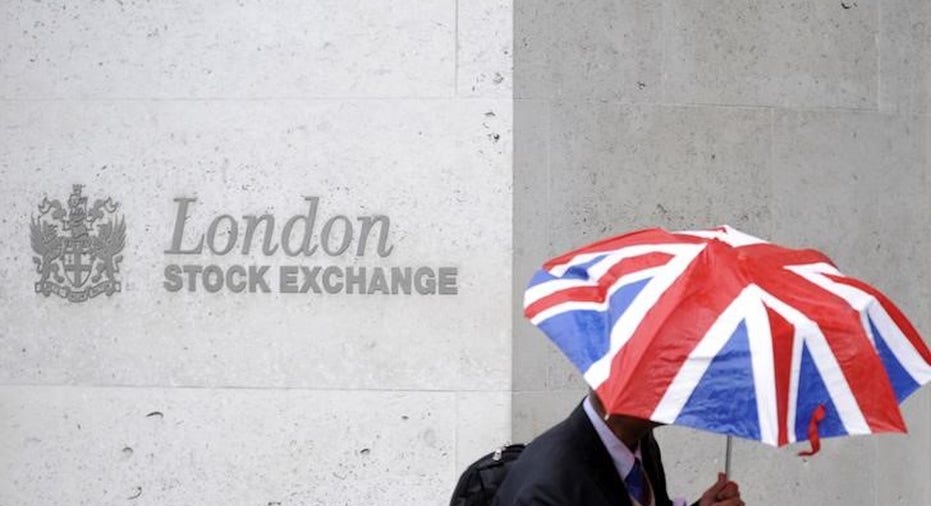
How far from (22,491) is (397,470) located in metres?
1.68

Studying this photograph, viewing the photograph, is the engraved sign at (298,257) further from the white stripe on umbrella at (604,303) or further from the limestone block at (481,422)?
the white stripe on umbrella at (604,303)

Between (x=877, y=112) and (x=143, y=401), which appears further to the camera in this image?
(x=877, y=112)

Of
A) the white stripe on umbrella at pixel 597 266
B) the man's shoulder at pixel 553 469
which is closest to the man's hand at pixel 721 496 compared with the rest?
the man's shoulder at pixel 553 469

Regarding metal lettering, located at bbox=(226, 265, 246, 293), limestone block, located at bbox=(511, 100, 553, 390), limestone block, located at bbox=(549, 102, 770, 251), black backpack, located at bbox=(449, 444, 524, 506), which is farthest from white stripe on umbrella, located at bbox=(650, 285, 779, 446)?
metal lettering, located at bbox=(226, 265, 246, 293)

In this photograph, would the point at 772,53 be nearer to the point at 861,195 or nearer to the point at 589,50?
the point at 861,195

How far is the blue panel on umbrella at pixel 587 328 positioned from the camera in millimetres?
3268

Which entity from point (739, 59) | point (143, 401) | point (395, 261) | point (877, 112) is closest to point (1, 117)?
point (143, 401)

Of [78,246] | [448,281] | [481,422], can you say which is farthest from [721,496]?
[78,246]

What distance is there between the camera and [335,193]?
6625mm

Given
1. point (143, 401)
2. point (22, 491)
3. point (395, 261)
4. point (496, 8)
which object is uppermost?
point (496, 8)

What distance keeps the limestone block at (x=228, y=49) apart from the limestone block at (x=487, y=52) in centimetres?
7

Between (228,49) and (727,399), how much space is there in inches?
160

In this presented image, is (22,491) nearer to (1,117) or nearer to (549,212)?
(1,117)

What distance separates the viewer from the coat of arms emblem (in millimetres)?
6742
